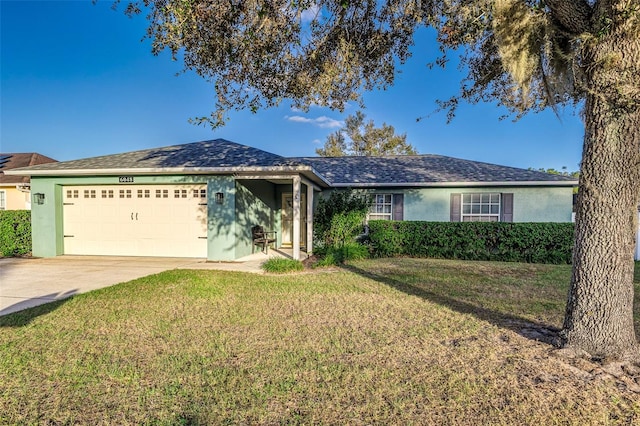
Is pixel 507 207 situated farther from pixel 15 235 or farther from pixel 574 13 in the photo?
pixel 15 235

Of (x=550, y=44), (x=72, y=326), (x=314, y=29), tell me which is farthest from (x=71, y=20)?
(x=550, y=44)

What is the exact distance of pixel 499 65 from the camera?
548 cm

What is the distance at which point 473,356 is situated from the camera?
3.54 metres

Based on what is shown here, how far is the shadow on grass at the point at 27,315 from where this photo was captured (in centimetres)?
442

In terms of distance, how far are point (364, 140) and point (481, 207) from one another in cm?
2252

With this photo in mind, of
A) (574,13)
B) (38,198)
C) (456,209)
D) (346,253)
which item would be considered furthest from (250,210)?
(574,13)

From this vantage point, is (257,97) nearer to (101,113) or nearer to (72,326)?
(72,326)

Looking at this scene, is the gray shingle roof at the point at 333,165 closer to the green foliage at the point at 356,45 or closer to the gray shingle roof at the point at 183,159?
the gray shingle roof at the point at 183,159

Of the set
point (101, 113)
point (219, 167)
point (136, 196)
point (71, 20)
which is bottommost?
point (136, 196)

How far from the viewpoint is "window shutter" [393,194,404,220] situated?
12539mm

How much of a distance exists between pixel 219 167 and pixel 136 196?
295 centimetres

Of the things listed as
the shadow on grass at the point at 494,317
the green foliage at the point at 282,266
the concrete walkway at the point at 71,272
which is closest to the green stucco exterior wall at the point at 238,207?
the concrete walkway at the point at 71,272

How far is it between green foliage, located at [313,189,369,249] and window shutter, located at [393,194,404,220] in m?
1.41

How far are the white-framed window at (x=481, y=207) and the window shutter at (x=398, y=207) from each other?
2.12m
